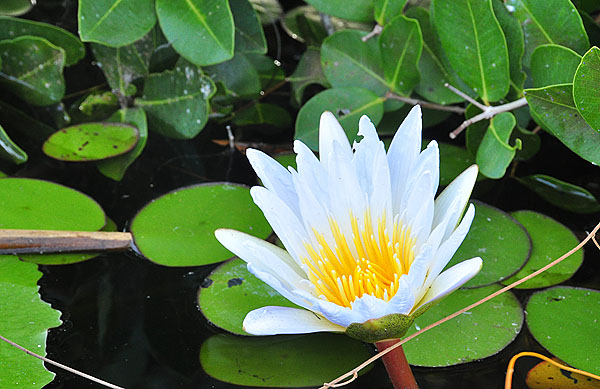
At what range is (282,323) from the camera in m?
0.65

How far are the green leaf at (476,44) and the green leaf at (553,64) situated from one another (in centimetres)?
5

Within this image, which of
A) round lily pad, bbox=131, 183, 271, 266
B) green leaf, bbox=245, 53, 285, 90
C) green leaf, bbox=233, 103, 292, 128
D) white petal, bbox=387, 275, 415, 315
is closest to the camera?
white petal, bbox=387, 275, 415, 315

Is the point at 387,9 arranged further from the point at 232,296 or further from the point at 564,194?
the point at 232,296

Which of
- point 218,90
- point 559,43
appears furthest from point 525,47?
point 218,90

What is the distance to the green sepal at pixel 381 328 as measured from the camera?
0.63 meters

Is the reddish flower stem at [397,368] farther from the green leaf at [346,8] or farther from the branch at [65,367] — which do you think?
the green leaf at [346,8]

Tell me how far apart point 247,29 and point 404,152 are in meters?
0.67

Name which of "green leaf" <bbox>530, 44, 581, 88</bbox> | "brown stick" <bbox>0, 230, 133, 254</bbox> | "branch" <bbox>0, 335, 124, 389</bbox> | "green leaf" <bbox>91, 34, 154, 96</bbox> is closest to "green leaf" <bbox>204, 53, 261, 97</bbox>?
"green leaf" <bbox>91, 34, 154, 96</bbox>

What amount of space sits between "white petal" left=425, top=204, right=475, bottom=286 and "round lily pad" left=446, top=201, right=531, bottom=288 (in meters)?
0.22

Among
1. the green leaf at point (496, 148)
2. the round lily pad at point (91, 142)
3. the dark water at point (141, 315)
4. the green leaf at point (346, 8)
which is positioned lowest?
the dark water at point (141, 315)

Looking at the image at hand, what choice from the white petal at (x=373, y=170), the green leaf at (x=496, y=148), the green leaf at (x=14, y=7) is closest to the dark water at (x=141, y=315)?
the green leaf at (x=496, y=148)

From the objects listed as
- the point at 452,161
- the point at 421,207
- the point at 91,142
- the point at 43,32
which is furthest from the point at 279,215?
the point at 43,32

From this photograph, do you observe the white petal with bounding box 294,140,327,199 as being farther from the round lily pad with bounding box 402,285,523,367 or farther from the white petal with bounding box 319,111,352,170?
the round lily pad with bounding box 402,285,523,367

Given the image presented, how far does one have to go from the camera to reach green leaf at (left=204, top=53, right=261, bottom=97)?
1.30 metres
